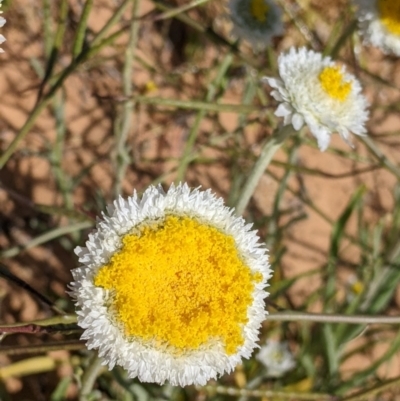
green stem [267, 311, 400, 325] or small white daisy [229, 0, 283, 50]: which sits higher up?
small white daisy [229, 0, 283, 50]

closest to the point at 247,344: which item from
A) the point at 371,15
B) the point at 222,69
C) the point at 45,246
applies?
the point at 222,69

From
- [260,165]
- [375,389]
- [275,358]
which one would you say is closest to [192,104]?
[260,165]

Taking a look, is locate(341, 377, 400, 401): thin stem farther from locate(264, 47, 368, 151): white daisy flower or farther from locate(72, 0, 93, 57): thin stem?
locate(72, 0, 93, 57): thin stem

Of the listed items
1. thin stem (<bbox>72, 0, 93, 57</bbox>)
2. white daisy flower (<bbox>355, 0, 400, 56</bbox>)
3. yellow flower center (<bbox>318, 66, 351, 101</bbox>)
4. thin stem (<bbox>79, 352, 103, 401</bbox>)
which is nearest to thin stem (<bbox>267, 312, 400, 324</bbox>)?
→ thin stem (<bbox>79, 352, 103, 401</bbox>)

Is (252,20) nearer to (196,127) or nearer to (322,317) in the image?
(196,127)

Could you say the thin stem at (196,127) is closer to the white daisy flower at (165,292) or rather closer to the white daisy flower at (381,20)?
the white daisy flower at (381,20)

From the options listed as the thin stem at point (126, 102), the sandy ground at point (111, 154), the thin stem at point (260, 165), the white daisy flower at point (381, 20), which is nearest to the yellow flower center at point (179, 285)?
the thin stem at point (260, 165)
